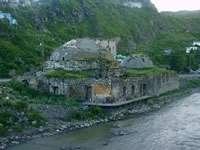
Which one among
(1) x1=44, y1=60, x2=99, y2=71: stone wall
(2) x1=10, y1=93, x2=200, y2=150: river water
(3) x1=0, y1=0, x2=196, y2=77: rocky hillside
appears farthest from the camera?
(3) x1=0, y1=0, x2=196, y2=77: rocky hillside

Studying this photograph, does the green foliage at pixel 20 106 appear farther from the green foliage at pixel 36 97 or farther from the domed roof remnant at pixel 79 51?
the domed roof remnant at pixel 79 51

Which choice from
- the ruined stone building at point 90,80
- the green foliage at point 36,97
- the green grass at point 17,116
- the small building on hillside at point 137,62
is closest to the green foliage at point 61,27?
the ruined stone building at point 90,80

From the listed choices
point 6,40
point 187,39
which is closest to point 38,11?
point 6,40

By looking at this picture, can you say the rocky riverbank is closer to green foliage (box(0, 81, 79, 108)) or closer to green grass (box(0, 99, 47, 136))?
green grass (box(0, 99, 47, 136))

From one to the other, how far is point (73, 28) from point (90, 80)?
148 ft

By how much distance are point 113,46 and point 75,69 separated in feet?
47.2

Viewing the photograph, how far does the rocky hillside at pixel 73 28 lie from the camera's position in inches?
1797

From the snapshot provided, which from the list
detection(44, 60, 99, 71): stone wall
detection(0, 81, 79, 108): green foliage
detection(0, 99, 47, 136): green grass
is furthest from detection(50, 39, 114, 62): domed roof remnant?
detection(0, 99, 47, 136): green grass

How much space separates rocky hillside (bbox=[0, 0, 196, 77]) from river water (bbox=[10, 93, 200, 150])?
767 inches

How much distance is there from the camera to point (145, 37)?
294 ft

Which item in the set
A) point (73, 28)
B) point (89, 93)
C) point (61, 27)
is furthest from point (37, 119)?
point (73, 28)

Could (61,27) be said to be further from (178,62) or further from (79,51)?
(79,51)

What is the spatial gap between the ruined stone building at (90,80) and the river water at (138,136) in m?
3.37

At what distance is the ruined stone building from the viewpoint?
27891 mm
